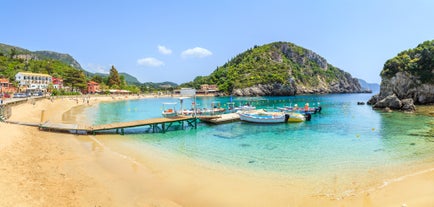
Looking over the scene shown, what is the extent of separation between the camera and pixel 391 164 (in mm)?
15172

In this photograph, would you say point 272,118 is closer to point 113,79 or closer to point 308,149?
point 308,149

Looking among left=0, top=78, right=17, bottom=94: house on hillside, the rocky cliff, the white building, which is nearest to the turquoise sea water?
the rocky cliff

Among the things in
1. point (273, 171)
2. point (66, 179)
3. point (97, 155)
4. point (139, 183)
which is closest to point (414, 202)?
point (273, 171)

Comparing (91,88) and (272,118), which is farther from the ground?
(91,88)

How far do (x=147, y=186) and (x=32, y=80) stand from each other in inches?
3892

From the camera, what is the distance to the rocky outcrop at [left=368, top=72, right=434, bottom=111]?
172ft

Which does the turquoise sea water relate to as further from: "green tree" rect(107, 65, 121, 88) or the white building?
"green tree" rect(107, 65, 121, 88)

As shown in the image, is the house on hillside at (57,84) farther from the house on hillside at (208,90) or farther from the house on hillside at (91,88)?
the house on hillside at (208,90)

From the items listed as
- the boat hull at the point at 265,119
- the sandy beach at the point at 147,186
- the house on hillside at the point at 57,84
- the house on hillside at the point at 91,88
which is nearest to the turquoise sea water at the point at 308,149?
the sandy beach at the point at 147,186

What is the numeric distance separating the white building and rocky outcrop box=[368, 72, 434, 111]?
109372 millimetres

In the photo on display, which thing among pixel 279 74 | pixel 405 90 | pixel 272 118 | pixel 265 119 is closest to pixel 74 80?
pixel 265 119

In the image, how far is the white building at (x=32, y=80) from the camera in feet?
270

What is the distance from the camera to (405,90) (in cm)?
5884

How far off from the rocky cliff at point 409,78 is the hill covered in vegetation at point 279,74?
224 feet
